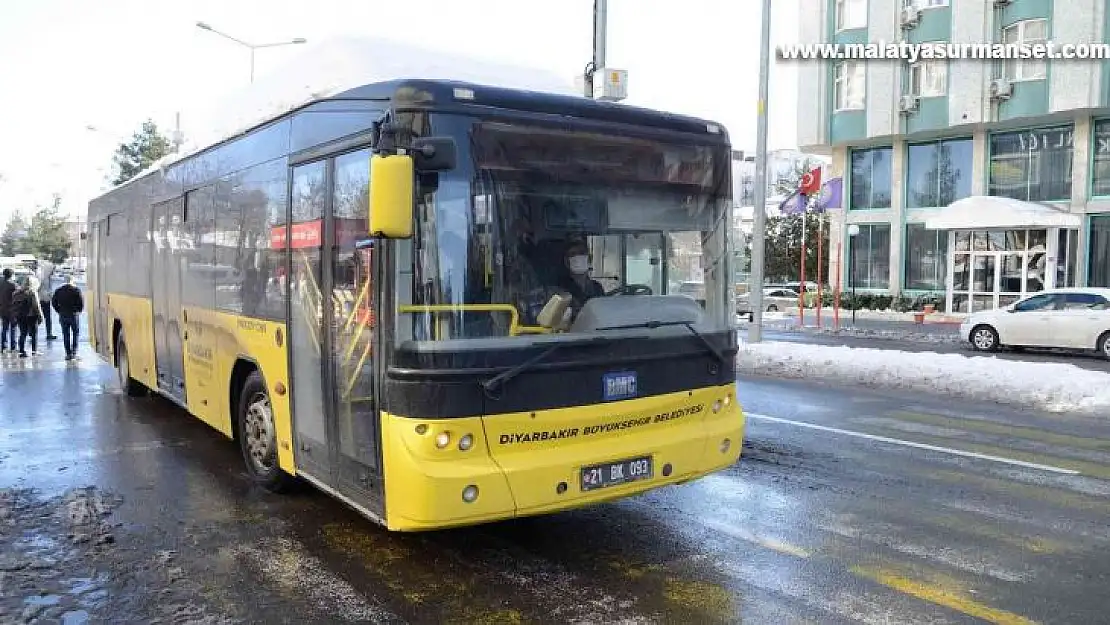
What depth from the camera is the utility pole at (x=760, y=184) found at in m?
19.2

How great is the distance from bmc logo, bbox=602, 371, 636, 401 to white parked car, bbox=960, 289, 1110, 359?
1755 cm

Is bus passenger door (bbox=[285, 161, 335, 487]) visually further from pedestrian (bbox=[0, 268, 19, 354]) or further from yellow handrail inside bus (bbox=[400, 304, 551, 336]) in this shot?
pedestrian (bbox=[0, 268, 19, 354])

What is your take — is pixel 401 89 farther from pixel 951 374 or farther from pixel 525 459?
pixel 951 374

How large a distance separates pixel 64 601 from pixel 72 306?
14.8 m

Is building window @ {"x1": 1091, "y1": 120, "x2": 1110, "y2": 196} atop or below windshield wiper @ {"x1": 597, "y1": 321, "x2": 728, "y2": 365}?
atop

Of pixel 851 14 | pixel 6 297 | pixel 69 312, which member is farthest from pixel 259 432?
pixel 851 14

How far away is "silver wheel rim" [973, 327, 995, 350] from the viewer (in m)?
20.9

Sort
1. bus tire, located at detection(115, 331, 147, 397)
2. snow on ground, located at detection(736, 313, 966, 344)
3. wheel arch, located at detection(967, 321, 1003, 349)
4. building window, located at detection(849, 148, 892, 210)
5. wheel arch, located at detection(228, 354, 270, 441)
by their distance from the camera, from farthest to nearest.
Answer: building window, located at detection(849, 148, 892, 210), snow on ground, located at detection(736, 313, 966, 344), wheel arch, located at detection(967, 321, 1003, 349), bus tire, located at detection(115, 331, 147, 397), wheel arch, located at detection(228, 354, 270, 441)

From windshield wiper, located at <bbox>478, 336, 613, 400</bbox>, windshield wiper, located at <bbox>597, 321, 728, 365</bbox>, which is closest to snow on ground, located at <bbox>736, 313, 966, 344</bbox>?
windshield wiper, located at <bbox>597, 321, 728, 365</bbox>

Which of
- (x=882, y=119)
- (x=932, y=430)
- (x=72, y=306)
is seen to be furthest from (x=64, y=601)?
(x=882, y=119)

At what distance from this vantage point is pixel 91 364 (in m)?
16.2

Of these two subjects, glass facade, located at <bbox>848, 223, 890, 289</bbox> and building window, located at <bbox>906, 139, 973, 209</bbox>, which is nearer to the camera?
building window, located at <bbox>906, 139, 973, 209</bbox>

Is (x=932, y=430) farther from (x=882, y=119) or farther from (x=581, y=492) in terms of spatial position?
(x=882, y=119)

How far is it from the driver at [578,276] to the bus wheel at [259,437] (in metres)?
2.68
